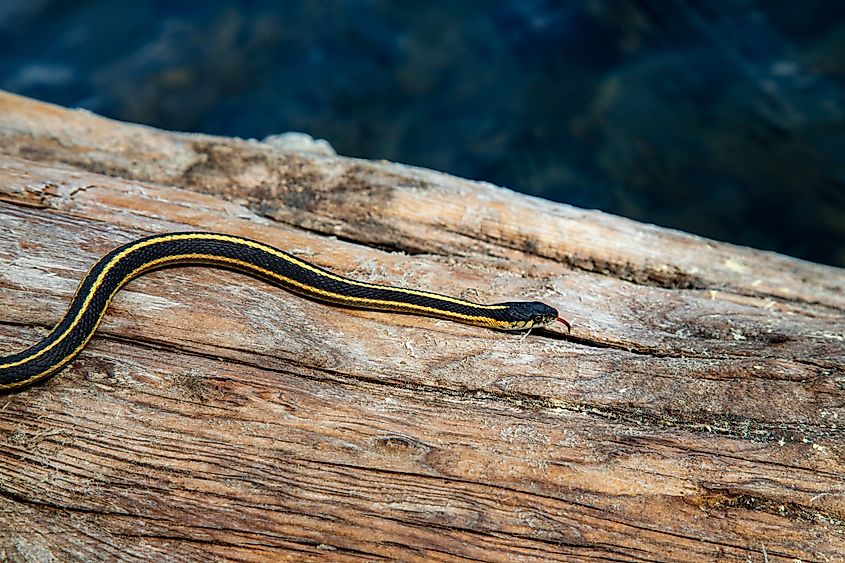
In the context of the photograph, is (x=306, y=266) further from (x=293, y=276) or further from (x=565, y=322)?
(x=565, y=322)

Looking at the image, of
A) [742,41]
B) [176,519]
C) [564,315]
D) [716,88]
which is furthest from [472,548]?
[742,41]

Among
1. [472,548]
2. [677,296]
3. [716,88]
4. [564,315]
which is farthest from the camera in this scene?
[716,88]

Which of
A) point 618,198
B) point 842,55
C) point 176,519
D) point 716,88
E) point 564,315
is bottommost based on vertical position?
point 176,519

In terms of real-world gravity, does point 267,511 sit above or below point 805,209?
below

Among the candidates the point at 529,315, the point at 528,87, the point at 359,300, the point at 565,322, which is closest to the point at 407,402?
the point at 359,300

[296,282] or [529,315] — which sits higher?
[529,315]

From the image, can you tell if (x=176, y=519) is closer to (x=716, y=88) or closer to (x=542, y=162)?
(x=542, y=162)

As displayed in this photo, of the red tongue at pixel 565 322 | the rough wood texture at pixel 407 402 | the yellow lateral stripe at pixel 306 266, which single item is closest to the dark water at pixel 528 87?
the rough wood texture at pixel 407 402
